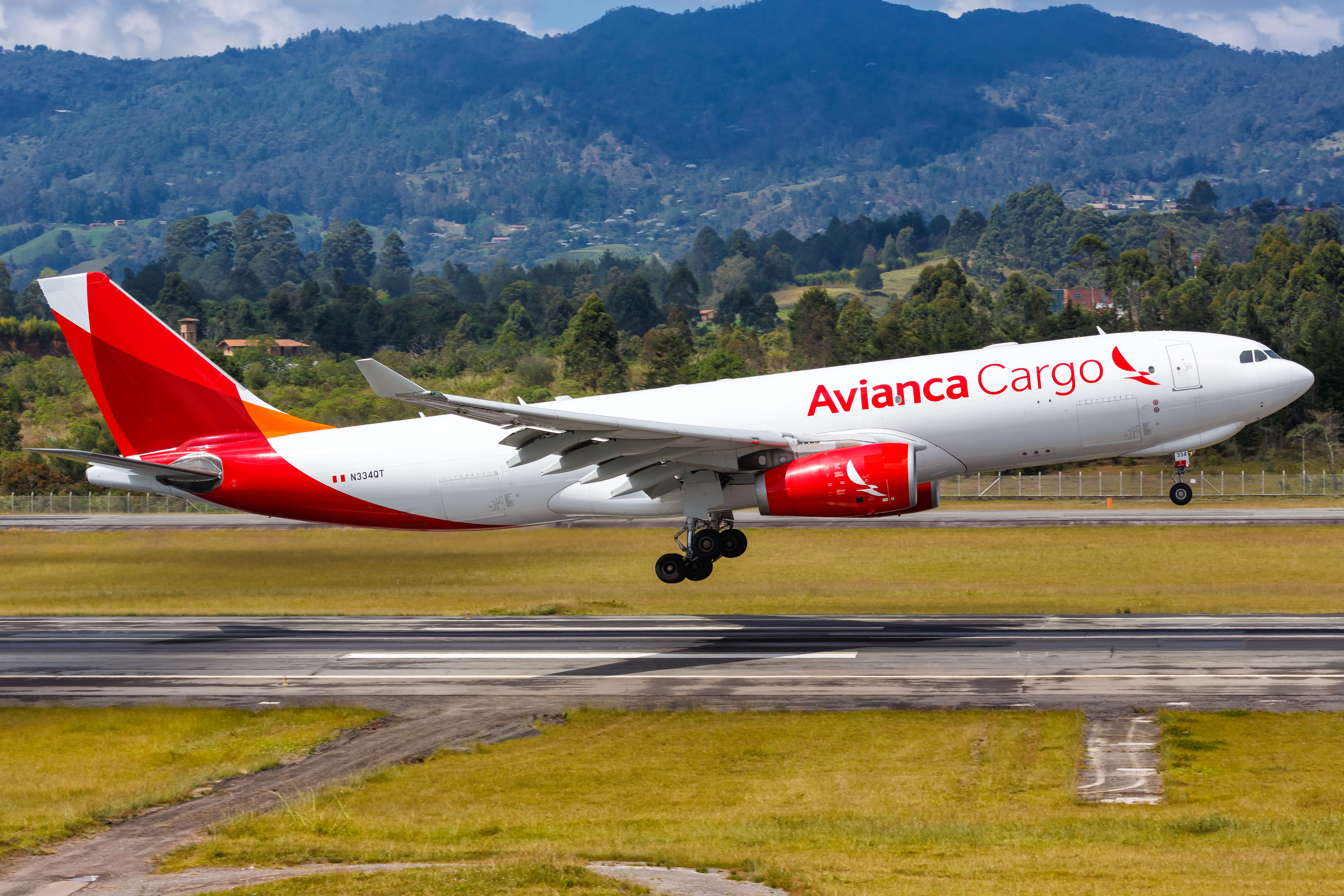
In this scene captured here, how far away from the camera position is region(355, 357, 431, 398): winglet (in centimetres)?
3098

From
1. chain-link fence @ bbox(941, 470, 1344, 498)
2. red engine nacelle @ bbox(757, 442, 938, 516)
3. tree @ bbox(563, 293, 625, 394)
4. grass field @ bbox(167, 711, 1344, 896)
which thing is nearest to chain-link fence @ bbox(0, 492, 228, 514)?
tree @ bbox(563, 293, 625, 394)

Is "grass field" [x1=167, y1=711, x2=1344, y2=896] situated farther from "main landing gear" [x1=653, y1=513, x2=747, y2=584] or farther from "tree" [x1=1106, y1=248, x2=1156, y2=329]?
"tree" [x1=1106, y1=248, x2=1156, y2=329]

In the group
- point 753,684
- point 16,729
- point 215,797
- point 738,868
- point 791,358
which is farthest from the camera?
point 791,358

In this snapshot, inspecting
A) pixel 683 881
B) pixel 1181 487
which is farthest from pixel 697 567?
pixel 683 881

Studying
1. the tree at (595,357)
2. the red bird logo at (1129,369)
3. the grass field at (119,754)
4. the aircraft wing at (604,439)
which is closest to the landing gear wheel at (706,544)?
the aircraft wing at (604,439)

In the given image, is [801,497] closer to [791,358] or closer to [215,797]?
[215,797]

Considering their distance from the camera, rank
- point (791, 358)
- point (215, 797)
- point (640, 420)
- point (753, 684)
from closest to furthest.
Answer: point (215, 797) < point (753, 684) < point (640, 420) < point (791, 358)

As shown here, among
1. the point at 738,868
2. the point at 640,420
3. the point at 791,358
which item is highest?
the point at 791,358

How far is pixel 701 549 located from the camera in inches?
1544

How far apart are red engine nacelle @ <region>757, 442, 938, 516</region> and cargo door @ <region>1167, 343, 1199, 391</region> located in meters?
7.15

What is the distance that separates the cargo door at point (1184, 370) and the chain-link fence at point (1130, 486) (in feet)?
171

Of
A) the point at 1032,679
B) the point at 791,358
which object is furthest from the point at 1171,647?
the point at 791,358

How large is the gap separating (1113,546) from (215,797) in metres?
47.4

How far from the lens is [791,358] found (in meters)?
157
